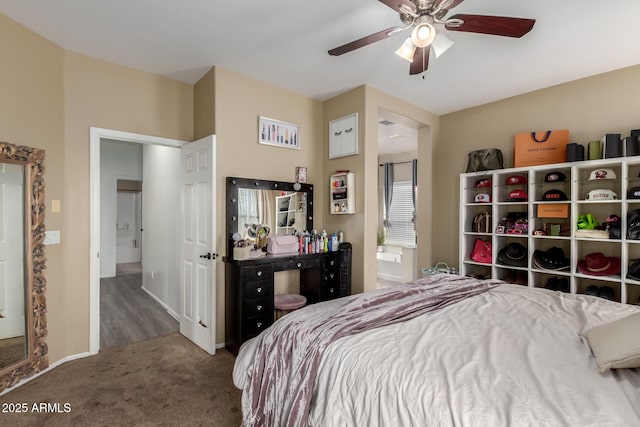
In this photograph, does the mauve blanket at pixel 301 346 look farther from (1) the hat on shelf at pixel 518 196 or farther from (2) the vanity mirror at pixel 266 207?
(1) the hat on shelf at pixel 518 196

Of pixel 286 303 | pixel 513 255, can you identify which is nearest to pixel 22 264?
pixel 286 303

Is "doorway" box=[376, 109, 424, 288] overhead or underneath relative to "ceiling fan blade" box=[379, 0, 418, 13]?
underneath

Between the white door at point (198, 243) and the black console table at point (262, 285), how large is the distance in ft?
0.65

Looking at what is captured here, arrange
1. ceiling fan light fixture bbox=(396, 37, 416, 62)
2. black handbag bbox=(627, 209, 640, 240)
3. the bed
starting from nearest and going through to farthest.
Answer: the bed → ceiling fan light fixture bbox=(396, 37, 416, 62) → black handbag bbox=(627, 209, 640, 240)

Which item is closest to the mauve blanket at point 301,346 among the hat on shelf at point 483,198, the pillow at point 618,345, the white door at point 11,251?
the pillow at point 618,345

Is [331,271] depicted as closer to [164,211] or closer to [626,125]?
[164,211]

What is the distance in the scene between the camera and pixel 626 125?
299cm

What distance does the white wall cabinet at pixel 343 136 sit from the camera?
11.3 ft

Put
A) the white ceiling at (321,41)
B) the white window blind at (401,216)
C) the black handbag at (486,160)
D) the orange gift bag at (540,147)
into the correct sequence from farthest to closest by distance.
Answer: the white window blind at (401,216) → the black handbag at (486,160) → the orange gift bag at (540,147) → the white ceiling at (321,41)

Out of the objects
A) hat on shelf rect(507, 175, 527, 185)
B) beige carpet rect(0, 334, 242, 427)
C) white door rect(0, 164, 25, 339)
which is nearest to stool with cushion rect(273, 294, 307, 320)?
beige carpet rect(0, 334, 242, 427)

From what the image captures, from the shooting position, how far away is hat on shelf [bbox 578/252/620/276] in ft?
9.46

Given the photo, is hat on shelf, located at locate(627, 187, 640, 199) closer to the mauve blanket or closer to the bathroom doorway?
the mauve blanket

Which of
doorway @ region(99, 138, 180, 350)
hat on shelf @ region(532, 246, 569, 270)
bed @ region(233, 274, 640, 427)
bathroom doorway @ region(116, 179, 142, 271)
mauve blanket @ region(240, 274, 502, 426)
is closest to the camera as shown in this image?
bed @ region(233, 274, 640, 427)

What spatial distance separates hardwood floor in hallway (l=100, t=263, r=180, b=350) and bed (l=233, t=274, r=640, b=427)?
2.16 m
